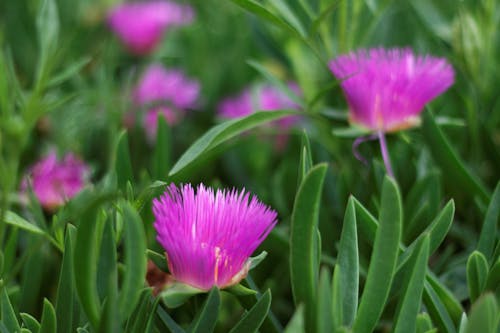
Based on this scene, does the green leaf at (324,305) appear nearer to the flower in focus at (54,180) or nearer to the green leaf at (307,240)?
the green leaf at (307,240)

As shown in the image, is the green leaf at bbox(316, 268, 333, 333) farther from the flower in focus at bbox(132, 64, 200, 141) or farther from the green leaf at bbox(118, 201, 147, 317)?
the flower in focus at bbox(132, 64, 200, 141)

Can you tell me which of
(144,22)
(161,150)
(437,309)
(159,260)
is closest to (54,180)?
(161,150)

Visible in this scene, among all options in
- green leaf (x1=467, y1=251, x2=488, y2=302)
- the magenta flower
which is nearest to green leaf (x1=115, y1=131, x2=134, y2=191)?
green leaf (x1=467, y1=251, x2=488, y2=302)

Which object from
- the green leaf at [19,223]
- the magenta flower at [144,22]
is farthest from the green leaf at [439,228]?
the magenta flower at [144,22]

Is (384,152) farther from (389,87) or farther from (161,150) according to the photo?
(161,150)

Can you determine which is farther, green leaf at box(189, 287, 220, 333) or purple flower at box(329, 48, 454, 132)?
purple flower at box(329, 48, 454, 132)

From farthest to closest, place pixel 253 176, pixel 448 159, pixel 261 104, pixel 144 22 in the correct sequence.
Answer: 1. pixel 144 22
2. pixel 261 104
3. pixel 253 176
4. pixel 448 159

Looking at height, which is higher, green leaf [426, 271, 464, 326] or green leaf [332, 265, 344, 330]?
green leaf [332, 265, 344, 330]
